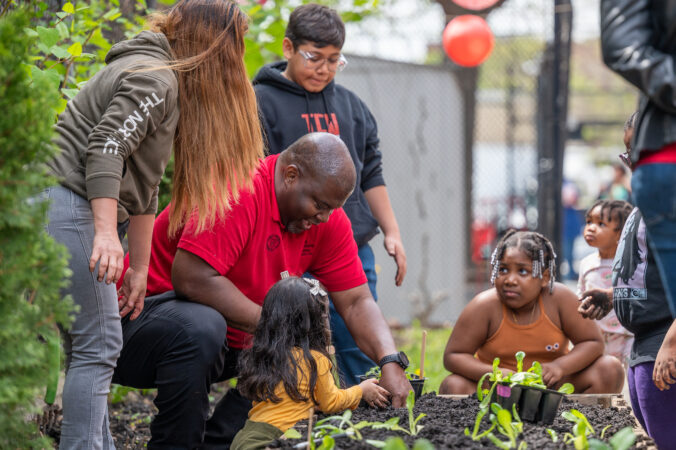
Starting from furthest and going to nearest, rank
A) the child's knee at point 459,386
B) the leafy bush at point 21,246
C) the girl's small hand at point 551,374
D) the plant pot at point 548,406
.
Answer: the child's knee at point 459,386 < the girl's small hand at point 551,374 < the plant pot at point 548,406 < the leafy bush at point 21,246

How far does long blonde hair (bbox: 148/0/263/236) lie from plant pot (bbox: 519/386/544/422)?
1.28m

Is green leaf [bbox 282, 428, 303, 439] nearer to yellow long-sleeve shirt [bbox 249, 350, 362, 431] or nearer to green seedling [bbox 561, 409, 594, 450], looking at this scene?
yellow long-sleeve shirt [bbox 249, 350, 362, 431]

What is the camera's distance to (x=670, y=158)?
82.9 inches

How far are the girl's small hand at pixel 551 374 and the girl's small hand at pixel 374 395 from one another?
995 mm

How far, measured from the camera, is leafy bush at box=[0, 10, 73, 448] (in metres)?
1.80

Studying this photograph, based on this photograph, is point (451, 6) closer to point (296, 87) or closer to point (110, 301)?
point (296, 87)

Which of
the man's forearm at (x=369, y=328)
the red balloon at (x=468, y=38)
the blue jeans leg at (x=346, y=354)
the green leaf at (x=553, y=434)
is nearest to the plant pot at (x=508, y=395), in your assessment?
the green leaf at (x=553, y=434)

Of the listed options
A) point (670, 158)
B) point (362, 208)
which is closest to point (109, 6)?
point (362, 208)

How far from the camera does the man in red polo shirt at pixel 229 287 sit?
2947mm

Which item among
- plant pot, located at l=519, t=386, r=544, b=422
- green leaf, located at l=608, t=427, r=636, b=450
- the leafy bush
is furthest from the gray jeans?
green leaf, located at l=608, t=427, r=636, b=450

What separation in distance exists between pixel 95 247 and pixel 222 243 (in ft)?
2.15

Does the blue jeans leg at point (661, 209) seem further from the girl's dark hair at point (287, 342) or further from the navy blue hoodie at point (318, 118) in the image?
the navy blue hoodie at point (318, 118)

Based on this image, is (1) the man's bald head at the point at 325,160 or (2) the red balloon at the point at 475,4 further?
(2) the red balloon at the point at 475,4

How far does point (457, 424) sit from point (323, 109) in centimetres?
185
